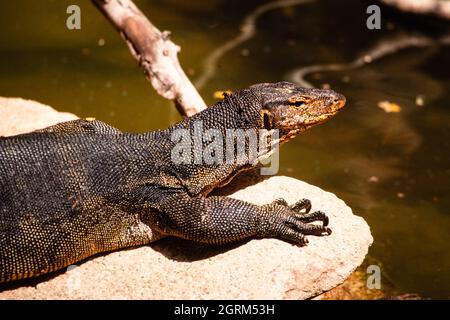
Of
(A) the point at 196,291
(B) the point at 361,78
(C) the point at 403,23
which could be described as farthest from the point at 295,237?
(C) the point at 403,23

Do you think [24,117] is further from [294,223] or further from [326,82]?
[326,82]

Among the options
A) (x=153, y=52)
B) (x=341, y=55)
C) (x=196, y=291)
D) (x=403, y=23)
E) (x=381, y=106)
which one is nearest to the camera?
(x=196, y=291)

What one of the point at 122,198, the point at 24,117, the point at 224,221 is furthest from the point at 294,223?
the point at 24,117

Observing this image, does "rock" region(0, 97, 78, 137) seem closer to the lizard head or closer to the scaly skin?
the scaly skin

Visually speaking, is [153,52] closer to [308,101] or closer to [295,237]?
[308,101]

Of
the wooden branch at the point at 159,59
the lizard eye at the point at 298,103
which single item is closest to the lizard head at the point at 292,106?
the lizard eye at the point at 298,103

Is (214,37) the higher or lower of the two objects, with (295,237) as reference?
higher

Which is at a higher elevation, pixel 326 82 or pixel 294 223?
pixel 326 82
